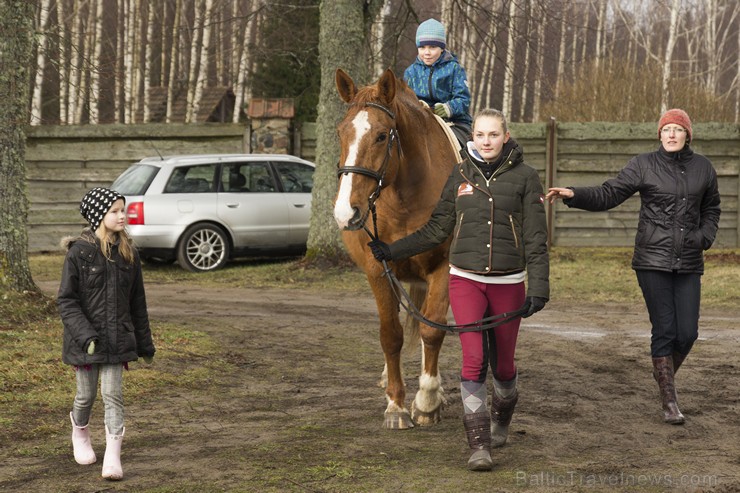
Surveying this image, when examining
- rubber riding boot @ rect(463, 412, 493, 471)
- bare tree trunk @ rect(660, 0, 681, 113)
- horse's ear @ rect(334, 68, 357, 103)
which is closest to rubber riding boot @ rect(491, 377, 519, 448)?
rubber riding boot @ rect(463, 412, 493, 471)

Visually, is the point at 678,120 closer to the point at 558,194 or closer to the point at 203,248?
the point at 558,194

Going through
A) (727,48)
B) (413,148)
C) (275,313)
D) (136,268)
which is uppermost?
(727,48)

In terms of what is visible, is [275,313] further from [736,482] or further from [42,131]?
[42,131]

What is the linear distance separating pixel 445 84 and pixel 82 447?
12.4ft

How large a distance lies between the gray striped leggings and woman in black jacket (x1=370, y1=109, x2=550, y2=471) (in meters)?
1.79

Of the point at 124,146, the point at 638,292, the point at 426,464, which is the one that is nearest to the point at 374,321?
the point at 638,292

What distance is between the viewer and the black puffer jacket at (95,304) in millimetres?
5184

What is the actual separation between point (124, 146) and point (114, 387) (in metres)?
13.7

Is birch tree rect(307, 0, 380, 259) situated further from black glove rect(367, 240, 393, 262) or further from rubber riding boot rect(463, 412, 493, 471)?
rubber riding boot rect(463, 412, 493, 471)

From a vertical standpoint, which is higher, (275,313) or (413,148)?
(413,148)

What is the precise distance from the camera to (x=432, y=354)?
6.41 m

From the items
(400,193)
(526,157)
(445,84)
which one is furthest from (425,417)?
(526,157)

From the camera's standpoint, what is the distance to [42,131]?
18344 millimetres

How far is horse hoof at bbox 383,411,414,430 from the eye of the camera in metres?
6.28
